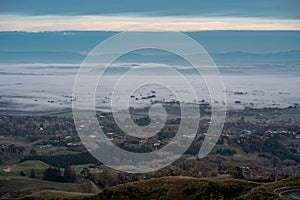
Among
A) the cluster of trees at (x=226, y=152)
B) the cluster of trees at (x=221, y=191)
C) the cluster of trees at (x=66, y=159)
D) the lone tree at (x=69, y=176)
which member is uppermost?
the cluster of trees at (x=66, y=159)

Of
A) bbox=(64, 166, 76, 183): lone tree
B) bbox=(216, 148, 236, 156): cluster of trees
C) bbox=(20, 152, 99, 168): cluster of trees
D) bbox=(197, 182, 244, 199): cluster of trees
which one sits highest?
bbox=(20, 152, 99, 168): cluster of trees

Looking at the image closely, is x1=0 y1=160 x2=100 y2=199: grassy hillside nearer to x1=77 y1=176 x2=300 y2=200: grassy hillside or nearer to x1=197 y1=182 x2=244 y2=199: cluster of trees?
x1=77 y1=176 x2=300 y2=200: grassy hillside

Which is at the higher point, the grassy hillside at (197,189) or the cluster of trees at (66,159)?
the cluster of trees at (66,159)

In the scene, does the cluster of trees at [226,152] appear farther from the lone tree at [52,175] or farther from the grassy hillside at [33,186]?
the lone tree at [52,175]

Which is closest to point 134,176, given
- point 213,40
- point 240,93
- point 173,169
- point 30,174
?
point 173,169

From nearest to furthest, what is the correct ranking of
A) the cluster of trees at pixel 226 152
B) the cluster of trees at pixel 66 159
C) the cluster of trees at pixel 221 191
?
the cluster of trees at pixel 221 191 → the cluster of trees at pixel 66 159 → the cluster of trees at pixel 226 152

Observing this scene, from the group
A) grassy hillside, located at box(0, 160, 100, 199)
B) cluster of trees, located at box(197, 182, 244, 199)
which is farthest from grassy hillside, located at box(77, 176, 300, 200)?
grassy hillside, located at box(0, 160, 100, 199)

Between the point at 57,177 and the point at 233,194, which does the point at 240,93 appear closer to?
the point at 57,177

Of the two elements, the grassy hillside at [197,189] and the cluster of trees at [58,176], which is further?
the cluster of trees at [58,176]

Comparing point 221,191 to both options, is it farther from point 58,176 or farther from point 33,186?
point 58,176

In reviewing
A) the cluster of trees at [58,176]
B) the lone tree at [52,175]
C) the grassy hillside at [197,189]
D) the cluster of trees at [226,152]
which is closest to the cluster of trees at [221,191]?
the grassy hillside at [197,189]

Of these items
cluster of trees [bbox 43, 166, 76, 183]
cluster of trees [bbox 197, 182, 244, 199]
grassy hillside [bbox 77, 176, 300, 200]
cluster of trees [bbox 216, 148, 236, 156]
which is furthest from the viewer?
cluster of trees [bbox 216, 148, 236, 156]
